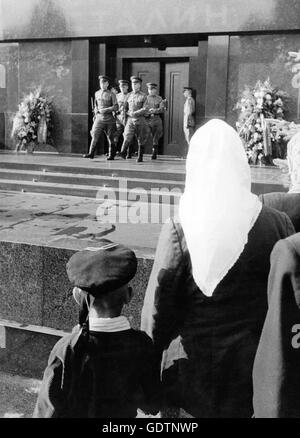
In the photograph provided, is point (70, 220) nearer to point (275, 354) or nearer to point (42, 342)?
point (42, 342)

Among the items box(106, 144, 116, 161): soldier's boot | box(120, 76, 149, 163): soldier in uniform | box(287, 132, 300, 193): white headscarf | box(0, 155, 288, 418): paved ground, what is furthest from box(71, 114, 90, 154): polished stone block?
box(287, 132, 300, 193): white headscarf

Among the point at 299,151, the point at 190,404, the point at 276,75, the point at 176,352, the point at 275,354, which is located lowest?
the point at 190,404

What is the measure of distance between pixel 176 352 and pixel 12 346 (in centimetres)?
222

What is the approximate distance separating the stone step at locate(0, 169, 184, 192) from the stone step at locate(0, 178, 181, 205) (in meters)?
0.13

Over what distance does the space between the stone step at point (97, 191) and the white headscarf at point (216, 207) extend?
724 centimetres

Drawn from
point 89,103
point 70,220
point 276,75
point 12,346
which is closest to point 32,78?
point 89,103

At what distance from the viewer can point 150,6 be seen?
1384 centimetres

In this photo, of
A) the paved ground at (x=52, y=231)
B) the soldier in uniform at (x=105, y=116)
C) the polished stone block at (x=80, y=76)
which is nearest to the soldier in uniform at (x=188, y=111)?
the soldier in uniform at (x=105, y=116)

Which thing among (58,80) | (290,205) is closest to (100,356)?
A: (290,205)

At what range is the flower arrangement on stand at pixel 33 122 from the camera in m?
14.4

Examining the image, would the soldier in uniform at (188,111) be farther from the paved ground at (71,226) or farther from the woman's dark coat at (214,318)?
the woman's dark coat at (214,318)

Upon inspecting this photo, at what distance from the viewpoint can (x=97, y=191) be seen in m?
10.2

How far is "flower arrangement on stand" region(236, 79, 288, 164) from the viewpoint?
12.0 metres

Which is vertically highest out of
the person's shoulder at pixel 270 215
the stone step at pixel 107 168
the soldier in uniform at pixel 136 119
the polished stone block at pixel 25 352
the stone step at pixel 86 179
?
the soldier in uniform at pixel 136 119
